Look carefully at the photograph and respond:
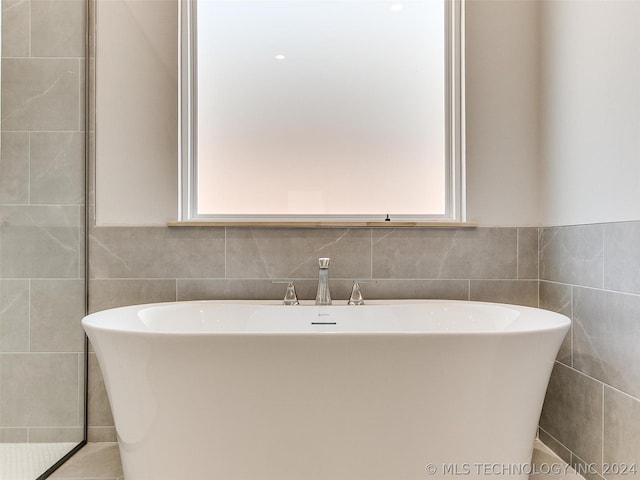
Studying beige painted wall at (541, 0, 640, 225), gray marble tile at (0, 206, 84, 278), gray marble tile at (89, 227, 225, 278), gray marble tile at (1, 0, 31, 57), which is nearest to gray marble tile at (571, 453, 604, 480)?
beige painted wall at (541, 0, 640, 225)

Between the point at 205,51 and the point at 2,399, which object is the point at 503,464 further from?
the point at 205,51

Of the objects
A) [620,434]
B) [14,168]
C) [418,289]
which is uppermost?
[14,168]

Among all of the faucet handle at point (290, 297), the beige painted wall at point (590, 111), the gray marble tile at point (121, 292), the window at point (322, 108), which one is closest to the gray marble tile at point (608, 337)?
the beige painted wall at point (590, 111)

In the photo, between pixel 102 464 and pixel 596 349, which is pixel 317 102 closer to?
pixel 596 349

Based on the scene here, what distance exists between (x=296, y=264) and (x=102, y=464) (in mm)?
1035

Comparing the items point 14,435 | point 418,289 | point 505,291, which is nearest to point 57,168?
point 14,435

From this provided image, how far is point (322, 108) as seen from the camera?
2.02 m

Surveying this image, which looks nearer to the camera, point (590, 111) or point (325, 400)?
point (325, 400)

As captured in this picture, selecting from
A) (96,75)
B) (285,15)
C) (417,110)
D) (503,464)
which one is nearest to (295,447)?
(503,464)

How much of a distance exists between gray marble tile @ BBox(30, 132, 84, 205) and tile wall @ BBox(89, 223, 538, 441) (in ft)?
0.63

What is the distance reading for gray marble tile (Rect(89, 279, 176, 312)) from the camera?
1.83 m

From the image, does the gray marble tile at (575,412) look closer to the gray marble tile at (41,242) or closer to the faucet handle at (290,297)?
the faucet handle at (290,297)

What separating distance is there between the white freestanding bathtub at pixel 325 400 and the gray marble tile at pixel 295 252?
69 centimetres

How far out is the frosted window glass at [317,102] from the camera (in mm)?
2016
